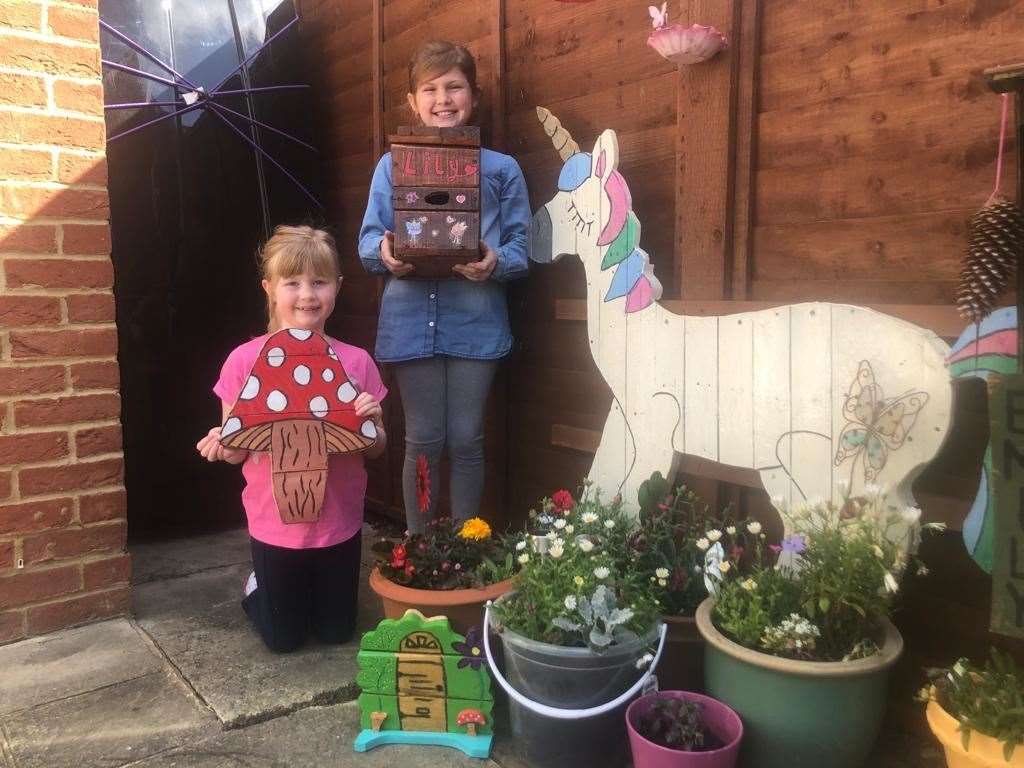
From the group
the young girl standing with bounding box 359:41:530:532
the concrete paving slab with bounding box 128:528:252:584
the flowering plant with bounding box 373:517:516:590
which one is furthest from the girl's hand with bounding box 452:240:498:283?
the concrete paving slab with bounding box 128:528:252:584

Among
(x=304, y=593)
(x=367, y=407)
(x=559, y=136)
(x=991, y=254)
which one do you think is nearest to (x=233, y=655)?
(x=304, y=593)

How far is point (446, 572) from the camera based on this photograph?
262 centimetres

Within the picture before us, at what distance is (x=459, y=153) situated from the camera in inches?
116

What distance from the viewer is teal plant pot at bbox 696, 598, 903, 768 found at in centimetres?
194

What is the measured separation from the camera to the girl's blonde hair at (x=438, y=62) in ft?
10.1

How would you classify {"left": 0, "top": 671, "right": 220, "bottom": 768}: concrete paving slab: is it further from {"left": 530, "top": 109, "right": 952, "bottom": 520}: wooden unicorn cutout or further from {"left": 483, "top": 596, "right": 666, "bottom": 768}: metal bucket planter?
{"left": 530, "top": 109, "right": 952, "bottom": 520}: wooden unicorn cutout

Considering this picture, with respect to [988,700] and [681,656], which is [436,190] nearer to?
[681,656]

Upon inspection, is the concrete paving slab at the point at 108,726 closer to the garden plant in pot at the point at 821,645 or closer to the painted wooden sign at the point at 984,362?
the garden plant in pot at the point at 821,645

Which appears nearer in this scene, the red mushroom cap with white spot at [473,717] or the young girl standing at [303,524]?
the red mushroom cap with white spot at [473,717]

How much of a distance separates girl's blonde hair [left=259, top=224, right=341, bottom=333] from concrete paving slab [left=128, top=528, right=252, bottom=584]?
1433mm

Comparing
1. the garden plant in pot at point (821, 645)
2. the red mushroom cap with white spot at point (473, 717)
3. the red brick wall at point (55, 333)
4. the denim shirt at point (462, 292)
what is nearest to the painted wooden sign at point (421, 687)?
the red mushroom cap with white spot at point (473, 717)

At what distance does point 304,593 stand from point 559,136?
181 cm

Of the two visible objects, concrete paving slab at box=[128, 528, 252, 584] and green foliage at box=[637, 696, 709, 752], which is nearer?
green foliage at box=[637, 696, 709, 752]

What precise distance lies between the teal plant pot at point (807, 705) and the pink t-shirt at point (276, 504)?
1384 millimetres
